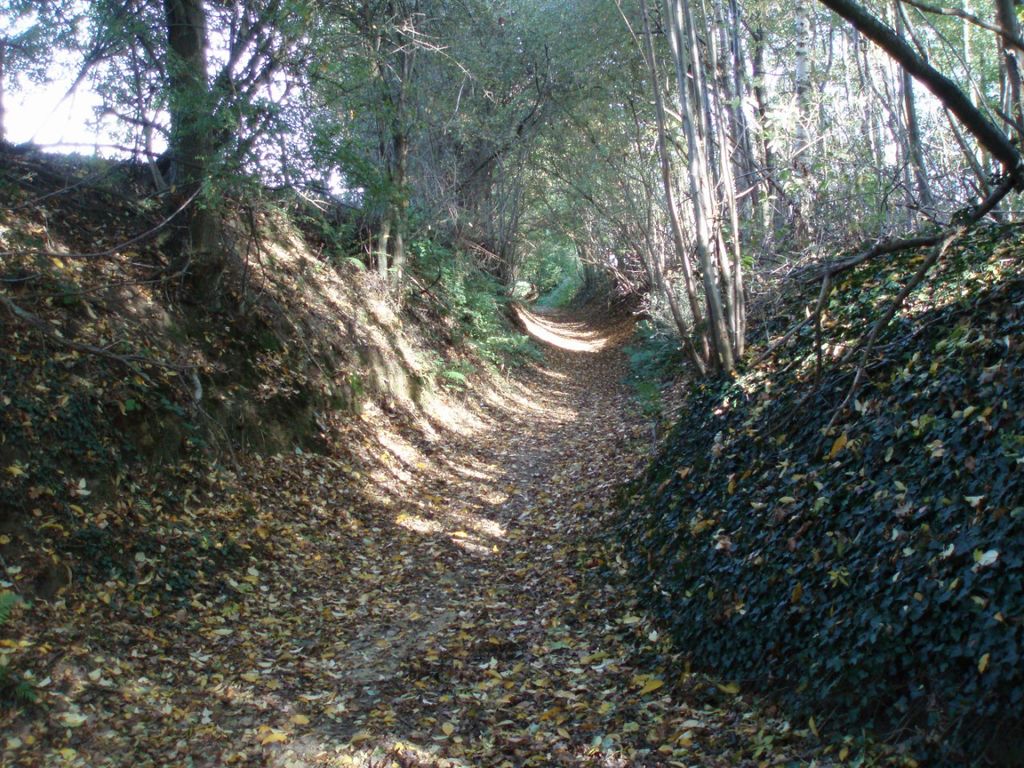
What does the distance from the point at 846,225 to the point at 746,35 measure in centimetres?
780

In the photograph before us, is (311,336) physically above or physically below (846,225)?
below

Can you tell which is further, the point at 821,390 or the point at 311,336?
the point at 311,336

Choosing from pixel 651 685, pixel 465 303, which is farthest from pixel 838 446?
pixel 465 303

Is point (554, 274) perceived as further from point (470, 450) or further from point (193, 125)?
point (193, 125)

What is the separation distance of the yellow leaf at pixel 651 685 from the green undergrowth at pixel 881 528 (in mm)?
292

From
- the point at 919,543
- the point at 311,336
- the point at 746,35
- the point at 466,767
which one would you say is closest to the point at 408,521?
the point at 311,336

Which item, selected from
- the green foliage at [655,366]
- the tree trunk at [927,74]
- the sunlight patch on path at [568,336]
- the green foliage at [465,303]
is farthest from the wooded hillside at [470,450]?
the sunlight patch on path at [568,336]

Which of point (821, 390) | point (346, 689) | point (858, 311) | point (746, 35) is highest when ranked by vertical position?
point (746, 35)

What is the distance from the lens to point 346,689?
5.21 metres

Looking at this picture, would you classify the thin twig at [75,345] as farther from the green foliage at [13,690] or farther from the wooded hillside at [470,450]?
the green foliage at [13,690]

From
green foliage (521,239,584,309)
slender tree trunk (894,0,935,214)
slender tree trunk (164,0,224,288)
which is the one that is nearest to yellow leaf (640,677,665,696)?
slender tree trunk (894,0,935,214)

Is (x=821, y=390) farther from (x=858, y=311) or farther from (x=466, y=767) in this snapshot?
(x=466, y=767)

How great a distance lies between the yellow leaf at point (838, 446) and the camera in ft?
16.7

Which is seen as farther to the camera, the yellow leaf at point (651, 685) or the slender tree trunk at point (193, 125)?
the slender tree trunk at point (193, 125)
